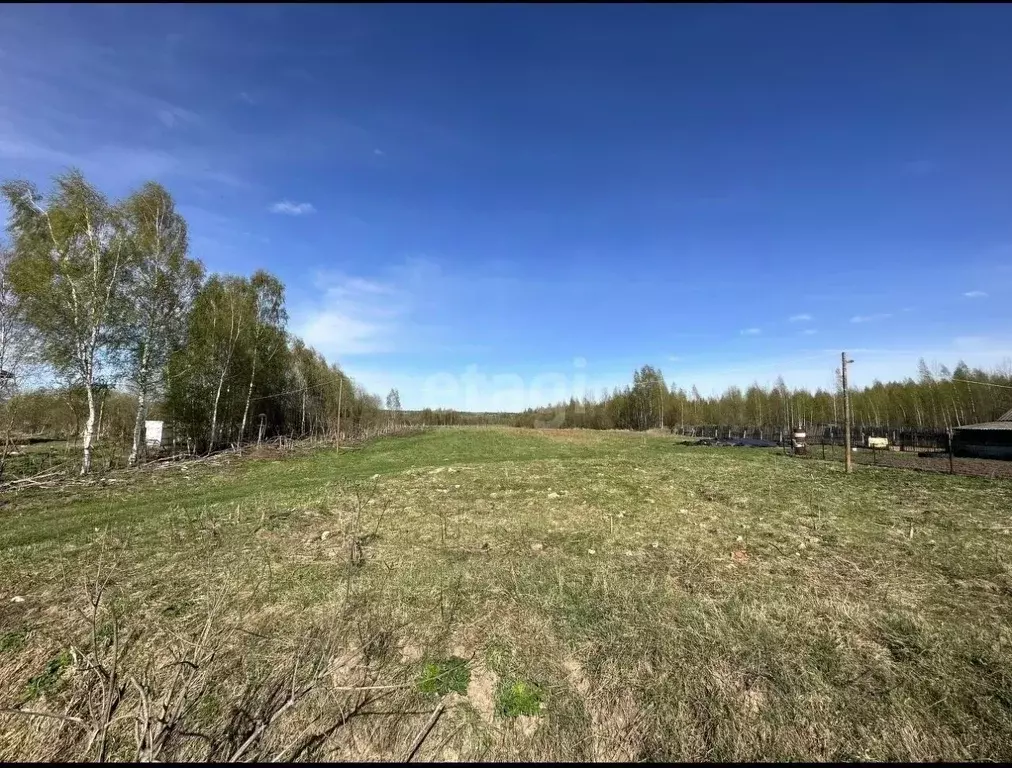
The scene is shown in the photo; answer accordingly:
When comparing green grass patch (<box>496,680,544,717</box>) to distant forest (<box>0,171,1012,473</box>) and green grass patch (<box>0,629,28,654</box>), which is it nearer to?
green grass patch (<box>0,629,28,654</box>)

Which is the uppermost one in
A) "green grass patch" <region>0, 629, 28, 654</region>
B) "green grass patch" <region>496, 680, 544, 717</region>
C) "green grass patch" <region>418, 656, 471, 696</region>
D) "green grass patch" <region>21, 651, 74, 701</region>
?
"green grass patch" <region>0, 629, 28, 654</region>

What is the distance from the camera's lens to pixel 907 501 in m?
→ 11.0

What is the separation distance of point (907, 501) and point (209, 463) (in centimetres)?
2516

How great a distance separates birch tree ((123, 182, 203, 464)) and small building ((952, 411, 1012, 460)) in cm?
4247

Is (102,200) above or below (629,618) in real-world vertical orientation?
above

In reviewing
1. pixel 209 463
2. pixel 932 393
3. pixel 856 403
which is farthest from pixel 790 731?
pixel 856 403

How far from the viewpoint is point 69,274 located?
Answer: 18.2m

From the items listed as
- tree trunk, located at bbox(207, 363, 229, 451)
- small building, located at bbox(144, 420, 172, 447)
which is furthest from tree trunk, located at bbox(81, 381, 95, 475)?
small building, located at bbox(144, 420, 172, 447)

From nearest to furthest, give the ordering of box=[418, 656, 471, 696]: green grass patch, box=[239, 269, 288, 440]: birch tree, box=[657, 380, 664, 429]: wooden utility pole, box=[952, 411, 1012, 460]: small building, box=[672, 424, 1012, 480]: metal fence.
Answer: box=[418, 656, 471, 696]: green grass patch
box=[672, 424, 1012, 480]: metal fence
box=[952, 411, 1012, 460]: small building
box=[239, 269, 288, 440]: birch tree
box=[657, 380, 664, 429]: wooden utility pole

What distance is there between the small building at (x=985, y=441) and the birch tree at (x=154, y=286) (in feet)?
139

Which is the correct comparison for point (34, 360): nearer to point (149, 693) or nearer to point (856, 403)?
point (149, 693)

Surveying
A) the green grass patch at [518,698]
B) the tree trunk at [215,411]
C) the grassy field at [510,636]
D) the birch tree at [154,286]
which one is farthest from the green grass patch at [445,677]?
the tree trunk at [215,411]

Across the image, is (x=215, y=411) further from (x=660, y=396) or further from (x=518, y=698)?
(x=660, y=396)

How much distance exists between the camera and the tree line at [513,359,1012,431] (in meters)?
50.4
